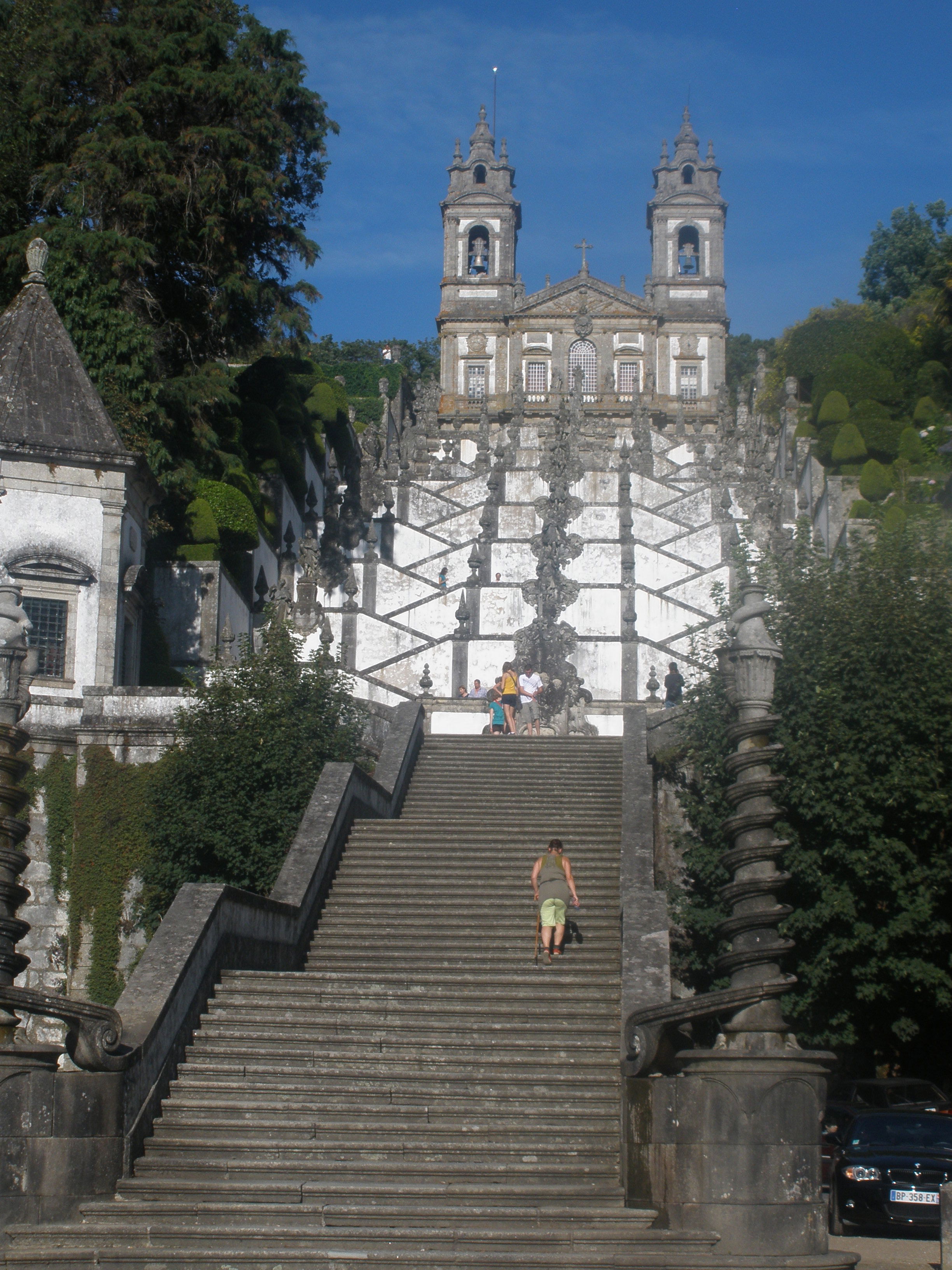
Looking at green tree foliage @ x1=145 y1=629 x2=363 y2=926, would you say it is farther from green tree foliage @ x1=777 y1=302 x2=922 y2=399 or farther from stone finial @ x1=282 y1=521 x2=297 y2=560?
green tree foliage @ x1=777 y1=302 x2=922 y2=399

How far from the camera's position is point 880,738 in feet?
48.7

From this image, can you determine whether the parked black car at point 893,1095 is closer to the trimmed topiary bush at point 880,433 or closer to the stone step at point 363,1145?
the stone step at point 363,1145

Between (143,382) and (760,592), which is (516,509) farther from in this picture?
(760,592)

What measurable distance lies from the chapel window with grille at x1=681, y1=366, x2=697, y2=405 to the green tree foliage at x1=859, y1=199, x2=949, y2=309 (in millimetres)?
9826

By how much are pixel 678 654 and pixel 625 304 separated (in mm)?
46197

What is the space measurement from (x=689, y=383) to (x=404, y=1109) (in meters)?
66.2

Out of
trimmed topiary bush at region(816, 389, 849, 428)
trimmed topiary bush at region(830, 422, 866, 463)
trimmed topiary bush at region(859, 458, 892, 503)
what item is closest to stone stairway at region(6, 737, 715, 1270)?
trimmed topiary bush at region(859, 458, 892, 503)

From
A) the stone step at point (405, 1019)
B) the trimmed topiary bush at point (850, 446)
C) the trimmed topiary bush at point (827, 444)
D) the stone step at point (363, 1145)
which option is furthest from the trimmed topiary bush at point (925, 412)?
the stone step at point (363, 1145)

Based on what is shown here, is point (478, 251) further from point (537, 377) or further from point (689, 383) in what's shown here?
point (689, 383)

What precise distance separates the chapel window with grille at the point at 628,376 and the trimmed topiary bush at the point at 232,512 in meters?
47.3

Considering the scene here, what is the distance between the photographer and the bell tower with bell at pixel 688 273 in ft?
241

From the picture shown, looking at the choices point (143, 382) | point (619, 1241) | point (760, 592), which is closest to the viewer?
point (619, 1241)

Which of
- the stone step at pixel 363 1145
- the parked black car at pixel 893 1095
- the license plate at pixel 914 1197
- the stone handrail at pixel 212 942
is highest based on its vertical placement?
the stone handrail at pixel 212 942

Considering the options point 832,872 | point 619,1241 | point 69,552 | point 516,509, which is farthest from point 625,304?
point 619,1241
